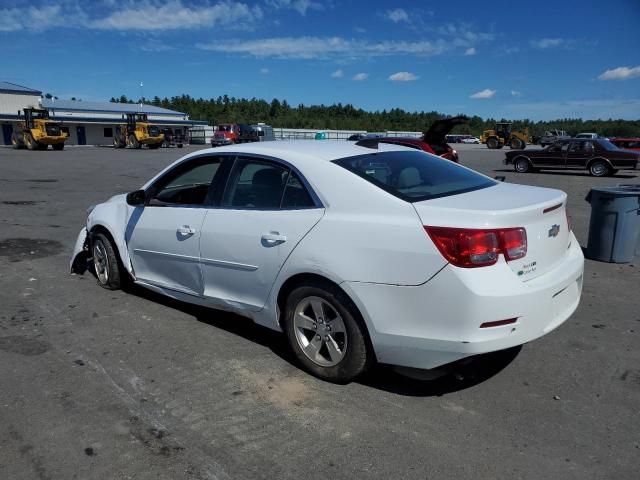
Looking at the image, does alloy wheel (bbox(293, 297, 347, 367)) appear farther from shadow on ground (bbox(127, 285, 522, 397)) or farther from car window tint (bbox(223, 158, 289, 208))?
car window tint (bbox(223, 158, 289, 208))

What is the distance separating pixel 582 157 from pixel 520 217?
21.1 m

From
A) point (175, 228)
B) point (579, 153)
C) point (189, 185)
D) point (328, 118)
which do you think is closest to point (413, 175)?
point (175, 228)

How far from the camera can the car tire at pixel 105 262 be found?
543 centimetres

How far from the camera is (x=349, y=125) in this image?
113062 mm

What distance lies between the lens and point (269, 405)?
132 inches

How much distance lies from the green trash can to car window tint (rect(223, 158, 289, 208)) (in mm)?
5021

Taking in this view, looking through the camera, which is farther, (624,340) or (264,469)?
(624,340)

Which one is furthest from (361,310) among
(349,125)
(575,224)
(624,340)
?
(349,125)

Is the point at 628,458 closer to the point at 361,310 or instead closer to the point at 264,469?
the point at 361,310

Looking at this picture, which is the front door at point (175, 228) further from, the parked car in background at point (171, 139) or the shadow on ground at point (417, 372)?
the parked car in background at point (171, 139)

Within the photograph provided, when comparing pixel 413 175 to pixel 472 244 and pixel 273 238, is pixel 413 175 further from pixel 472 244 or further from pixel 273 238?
pixel 273 238

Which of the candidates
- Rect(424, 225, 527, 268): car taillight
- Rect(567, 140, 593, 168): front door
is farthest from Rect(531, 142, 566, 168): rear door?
Rect(424, 225, 527, 268): car taillight

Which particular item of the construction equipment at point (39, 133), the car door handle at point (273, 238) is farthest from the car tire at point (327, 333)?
the construction equipment at point (39, 133)

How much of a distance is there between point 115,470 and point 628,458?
2671 mm
